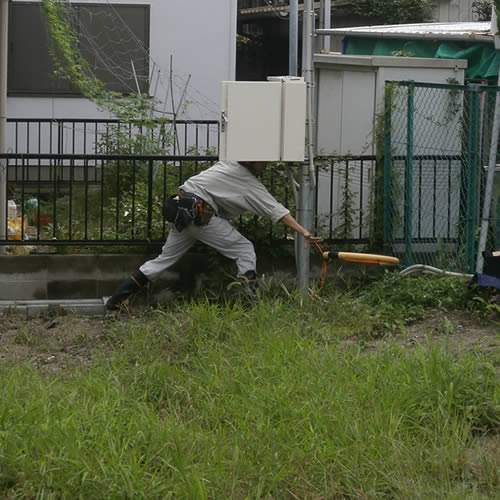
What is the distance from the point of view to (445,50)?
1245cm

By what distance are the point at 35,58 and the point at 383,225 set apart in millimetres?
7788

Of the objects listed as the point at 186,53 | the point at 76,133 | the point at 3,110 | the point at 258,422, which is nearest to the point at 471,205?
the point at 258,422

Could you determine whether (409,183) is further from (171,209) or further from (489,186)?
(171,209)

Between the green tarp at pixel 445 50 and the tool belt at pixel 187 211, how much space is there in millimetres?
3204

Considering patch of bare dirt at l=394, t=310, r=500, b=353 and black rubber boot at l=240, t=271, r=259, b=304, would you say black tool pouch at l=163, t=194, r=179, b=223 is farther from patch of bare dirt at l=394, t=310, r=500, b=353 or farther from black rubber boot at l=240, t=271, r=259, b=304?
patch of bare dirt at l=394, t=310, r=500, b=353

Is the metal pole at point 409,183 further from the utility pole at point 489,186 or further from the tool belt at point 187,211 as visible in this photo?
the tool belt at point 187,211

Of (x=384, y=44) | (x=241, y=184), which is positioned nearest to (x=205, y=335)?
(x=241, y=184)

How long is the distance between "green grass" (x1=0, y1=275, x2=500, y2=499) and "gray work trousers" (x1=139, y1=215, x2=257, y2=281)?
1.83 meters

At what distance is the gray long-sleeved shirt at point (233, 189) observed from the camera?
9305 mm

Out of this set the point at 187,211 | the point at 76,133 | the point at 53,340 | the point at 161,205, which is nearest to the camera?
the point at 53,340

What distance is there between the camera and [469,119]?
31.9ft

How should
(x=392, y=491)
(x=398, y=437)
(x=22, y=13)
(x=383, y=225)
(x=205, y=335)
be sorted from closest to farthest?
(x=392, y=491) → (x=398, y=437) → (x=205, y=335) → (x=383, y=225) → (x=22, y=13)

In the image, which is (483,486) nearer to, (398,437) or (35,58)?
(398,437)

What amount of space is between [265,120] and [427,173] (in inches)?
75.5
